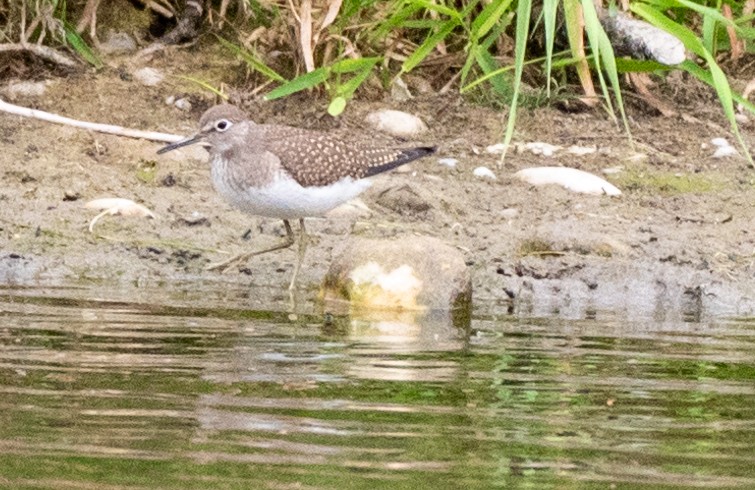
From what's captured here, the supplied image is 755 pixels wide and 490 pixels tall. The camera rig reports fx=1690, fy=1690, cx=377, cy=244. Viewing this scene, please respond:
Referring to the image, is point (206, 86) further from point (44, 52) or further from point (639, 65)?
point (639, 65)

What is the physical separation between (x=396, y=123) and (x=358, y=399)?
16.1ft

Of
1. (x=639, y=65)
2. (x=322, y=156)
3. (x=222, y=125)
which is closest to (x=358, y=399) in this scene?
(x=322, y=156)

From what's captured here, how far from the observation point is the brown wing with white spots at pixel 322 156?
319 inches

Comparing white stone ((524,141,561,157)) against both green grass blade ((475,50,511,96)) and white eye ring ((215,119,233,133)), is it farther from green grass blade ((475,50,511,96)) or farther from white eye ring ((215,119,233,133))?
white eye ring ((215,119,233,133))

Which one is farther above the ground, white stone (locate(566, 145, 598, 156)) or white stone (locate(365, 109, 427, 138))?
white stone (locate(365, 109, 427, 138))

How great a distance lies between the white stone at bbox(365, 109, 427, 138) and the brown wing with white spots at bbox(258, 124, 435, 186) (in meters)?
0.97

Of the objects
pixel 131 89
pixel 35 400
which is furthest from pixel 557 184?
pixel 35 400

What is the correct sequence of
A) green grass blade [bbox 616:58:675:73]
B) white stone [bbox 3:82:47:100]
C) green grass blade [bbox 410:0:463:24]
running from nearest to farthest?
green grass blade [bbox 410:0:463:24] → green grass blade [bbox 616:58:675:73] → white stone [bbox 3:82:47:100]

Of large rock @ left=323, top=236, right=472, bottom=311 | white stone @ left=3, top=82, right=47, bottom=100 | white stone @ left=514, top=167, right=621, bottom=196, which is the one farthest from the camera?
white stone @ left=3, top=82, right=47, bottom=100

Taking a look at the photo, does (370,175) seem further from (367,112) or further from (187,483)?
(187,483)

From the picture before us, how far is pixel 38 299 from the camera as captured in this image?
7023mm

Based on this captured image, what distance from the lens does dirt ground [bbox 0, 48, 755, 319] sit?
8008mm

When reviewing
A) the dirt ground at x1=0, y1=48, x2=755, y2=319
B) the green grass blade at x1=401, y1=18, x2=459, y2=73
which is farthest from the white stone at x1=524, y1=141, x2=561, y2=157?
the green grass blade at x1=401, y1=18, x2=459, y2=73

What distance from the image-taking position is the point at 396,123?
9.67 meters
